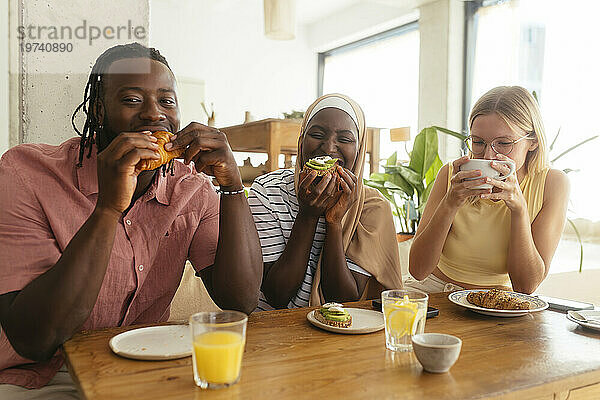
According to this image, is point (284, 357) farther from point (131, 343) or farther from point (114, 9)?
point (114, 9)

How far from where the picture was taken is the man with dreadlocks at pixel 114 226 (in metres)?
1.19

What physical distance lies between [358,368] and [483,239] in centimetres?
109

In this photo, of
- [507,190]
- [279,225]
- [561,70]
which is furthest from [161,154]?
[561,70]

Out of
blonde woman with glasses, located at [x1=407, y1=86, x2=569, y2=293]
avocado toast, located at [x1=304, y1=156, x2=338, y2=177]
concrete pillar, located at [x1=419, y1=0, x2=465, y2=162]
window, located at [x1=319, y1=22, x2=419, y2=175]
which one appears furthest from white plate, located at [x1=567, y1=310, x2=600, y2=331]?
window, located at [x1=319, y1=22, x2=419, y2=175]

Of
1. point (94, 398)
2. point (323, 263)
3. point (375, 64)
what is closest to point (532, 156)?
point (323, 263)

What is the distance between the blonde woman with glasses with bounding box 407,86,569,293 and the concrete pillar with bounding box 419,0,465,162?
361 cm

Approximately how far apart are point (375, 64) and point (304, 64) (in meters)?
1.46

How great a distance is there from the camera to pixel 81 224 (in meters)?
1.37

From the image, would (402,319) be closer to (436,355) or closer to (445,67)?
(436,355)

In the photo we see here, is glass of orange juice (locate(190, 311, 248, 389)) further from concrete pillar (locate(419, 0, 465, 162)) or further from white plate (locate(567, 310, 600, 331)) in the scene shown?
concrete pillar (locate(419, 0, 465, 162))

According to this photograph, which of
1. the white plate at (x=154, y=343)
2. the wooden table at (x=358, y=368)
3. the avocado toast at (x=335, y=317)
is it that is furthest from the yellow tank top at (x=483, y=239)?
the white plate at (x=154, y=343)

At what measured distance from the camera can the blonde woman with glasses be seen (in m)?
1.84

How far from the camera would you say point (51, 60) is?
2.12 meters

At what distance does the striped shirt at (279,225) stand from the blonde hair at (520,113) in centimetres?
74
